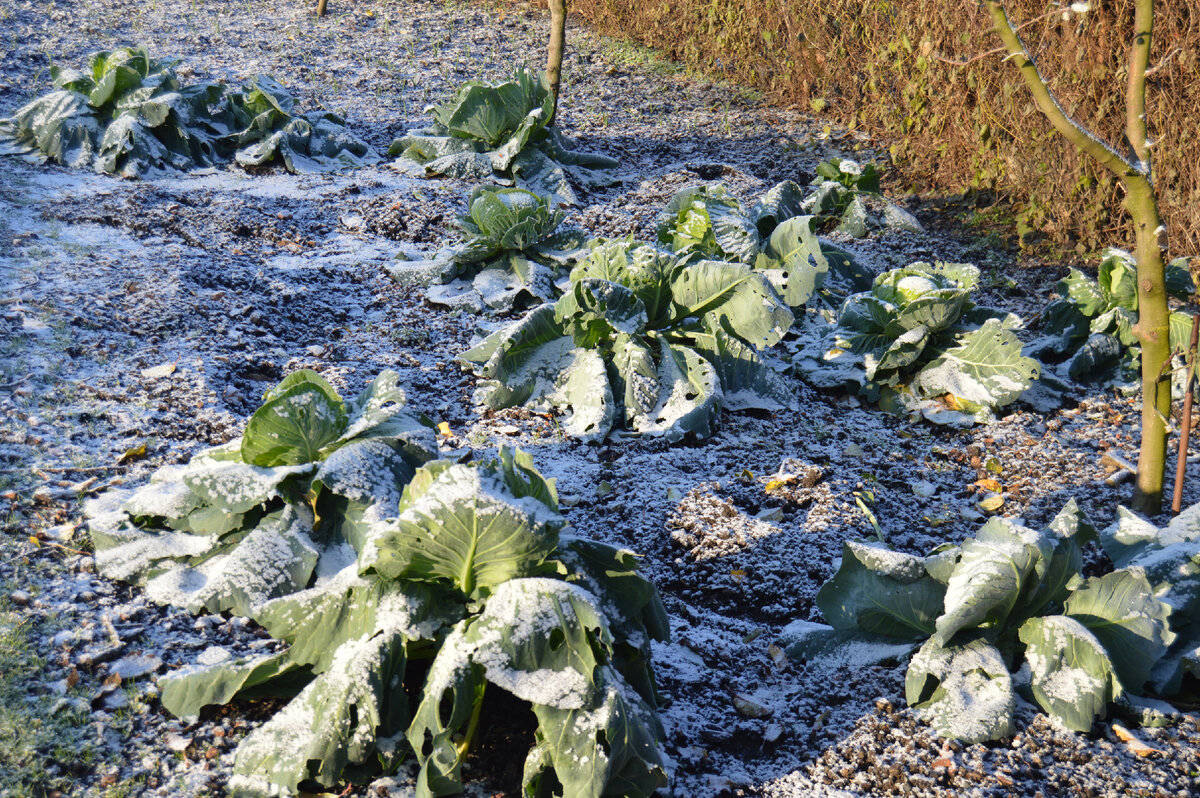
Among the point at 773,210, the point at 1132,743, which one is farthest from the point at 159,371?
the point at 1132,743

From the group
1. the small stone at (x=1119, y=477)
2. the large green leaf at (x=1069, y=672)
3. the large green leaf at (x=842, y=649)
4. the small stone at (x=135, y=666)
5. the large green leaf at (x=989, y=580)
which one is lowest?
the small stone at (x=135, y=666)

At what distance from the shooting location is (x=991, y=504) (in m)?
2.97

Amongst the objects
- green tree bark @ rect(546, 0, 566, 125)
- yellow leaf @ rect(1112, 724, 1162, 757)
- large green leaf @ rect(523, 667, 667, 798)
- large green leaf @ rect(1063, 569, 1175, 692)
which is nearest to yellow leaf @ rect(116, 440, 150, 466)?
large green leaf @ rect(523, 667, 667, 798)

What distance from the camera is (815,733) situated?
81.3 inches

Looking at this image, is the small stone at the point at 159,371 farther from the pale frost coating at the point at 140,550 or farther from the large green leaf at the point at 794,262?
the large green leaf at the point at 794,262

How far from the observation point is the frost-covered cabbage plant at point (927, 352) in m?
3.48

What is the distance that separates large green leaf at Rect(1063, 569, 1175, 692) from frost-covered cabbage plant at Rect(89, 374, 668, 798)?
103 cm

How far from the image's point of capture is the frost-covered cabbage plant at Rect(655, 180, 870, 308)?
3924 millimetres

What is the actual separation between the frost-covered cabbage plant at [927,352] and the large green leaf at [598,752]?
2.25 m

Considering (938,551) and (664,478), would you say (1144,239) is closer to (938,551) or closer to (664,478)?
(938,551)

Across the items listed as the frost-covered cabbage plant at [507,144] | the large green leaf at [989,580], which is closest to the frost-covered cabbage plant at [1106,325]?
the large green leaf at [989,580]

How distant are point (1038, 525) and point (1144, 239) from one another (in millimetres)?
962

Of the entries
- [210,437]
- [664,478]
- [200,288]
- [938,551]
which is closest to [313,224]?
[200,288]

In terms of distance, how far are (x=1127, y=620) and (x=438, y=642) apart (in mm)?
1574
